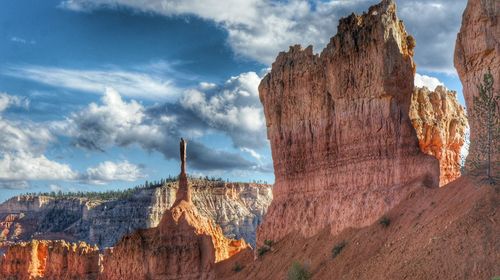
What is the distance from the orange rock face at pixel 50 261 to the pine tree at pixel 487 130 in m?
62.8

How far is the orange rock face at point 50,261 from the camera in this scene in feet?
283

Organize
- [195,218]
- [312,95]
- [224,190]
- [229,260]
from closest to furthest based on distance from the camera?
[312,95] → [229,260] → [195,218] → [224,190]

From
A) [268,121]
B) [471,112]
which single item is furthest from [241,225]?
[471,112]

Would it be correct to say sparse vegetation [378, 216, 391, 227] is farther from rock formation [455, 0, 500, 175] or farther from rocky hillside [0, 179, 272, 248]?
rocky hillside [0, 179, 272, 248]

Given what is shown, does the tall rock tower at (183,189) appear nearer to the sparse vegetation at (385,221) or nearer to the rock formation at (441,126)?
the rock formation at (441,126)

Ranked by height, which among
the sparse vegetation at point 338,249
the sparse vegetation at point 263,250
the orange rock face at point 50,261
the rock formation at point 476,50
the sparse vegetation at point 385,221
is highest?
the rock formation at point 476,50

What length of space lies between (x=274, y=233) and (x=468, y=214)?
2522 centimetres

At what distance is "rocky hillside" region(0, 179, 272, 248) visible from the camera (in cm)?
14700

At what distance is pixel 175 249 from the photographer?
66.4 m

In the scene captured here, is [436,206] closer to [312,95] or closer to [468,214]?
[468,214]

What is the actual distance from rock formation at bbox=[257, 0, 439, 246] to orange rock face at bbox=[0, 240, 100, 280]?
37971 millimetres

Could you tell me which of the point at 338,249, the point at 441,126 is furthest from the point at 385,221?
the point at 441,126

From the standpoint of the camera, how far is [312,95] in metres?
51.6

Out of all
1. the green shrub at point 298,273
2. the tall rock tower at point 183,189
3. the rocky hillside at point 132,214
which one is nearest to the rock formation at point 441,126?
the green shrub at point 298,273
